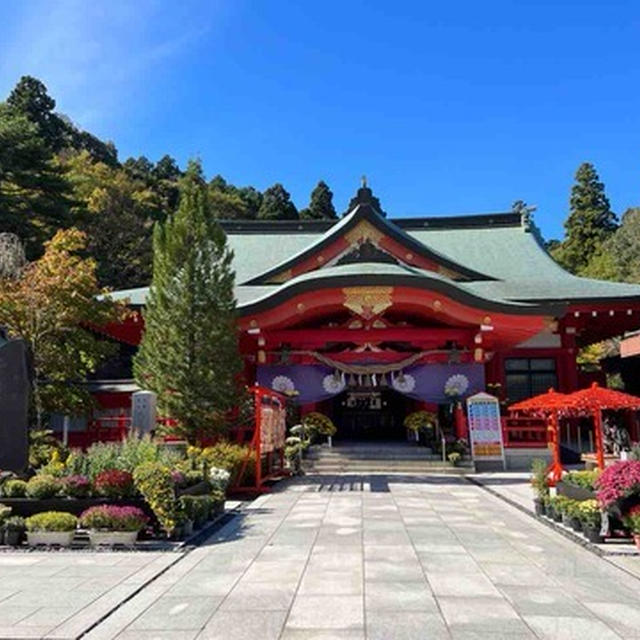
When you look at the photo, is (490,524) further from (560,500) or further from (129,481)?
(129,481)

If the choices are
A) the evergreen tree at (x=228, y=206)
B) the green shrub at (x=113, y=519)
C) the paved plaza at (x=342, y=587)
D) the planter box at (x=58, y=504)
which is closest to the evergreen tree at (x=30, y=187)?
the evergreen tree at (x=228, y=206)

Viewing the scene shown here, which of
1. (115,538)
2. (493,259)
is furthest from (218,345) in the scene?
(493,259)

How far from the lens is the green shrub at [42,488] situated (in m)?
8.78

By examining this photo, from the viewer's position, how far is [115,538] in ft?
26.6

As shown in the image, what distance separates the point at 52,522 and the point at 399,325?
1280 centimetres

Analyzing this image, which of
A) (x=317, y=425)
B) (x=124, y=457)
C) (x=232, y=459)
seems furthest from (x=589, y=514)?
(x=317, y=425)

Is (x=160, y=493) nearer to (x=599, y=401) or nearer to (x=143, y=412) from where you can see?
(x=143, y=412)

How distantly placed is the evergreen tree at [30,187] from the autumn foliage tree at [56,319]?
1585cm

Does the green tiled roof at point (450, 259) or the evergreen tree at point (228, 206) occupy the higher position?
the evergreen tree at point (228, 206)

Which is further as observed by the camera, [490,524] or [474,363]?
[474,363]

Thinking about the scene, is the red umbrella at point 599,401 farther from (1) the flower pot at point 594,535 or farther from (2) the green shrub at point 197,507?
(2) the green shrub at point 197,507

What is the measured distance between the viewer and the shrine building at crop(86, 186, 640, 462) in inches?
685

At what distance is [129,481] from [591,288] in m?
16.4

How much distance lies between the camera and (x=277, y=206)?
6128 centimetres
